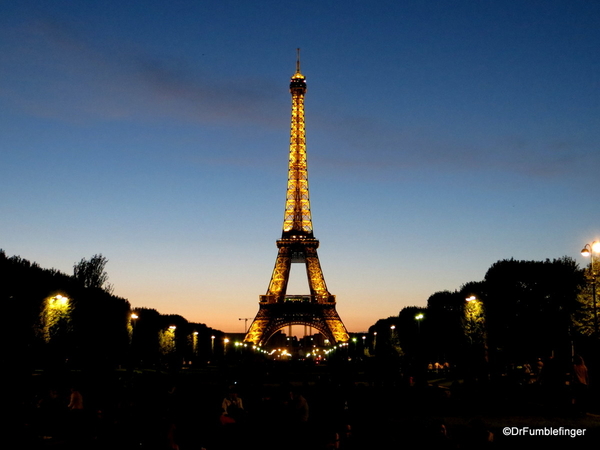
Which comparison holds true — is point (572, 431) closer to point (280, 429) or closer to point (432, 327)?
point (280, 429)

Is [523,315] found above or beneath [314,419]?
above

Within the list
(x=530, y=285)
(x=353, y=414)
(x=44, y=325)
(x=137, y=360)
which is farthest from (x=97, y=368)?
(x=137, y=360)

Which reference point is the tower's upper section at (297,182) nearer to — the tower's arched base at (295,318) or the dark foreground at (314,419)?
the tower's arched base at (295,318)

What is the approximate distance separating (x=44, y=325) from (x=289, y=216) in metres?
63.0

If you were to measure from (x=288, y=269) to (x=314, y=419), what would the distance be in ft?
289

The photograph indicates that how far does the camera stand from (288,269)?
108 m

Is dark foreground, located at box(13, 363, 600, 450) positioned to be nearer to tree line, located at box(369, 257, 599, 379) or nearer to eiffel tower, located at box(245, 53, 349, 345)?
tree line, located at box(369, 257, 599, 379)

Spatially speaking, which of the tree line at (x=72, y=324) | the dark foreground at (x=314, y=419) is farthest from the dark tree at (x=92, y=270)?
the dark foreground at (x=314, y=419)

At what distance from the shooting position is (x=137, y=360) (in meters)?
76.1

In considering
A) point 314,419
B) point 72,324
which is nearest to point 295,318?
point 72,324

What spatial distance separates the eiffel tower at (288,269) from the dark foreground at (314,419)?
74.1 meters

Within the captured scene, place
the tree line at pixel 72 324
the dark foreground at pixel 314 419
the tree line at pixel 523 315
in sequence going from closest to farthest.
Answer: the dark foreground at pixel 314 419, the tree line at pixel 72 324, the tree line at pixel 523 315

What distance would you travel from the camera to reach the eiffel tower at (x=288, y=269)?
105 metres

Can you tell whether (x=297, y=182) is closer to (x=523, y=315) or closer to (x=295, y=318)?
(x=295, y=318)
